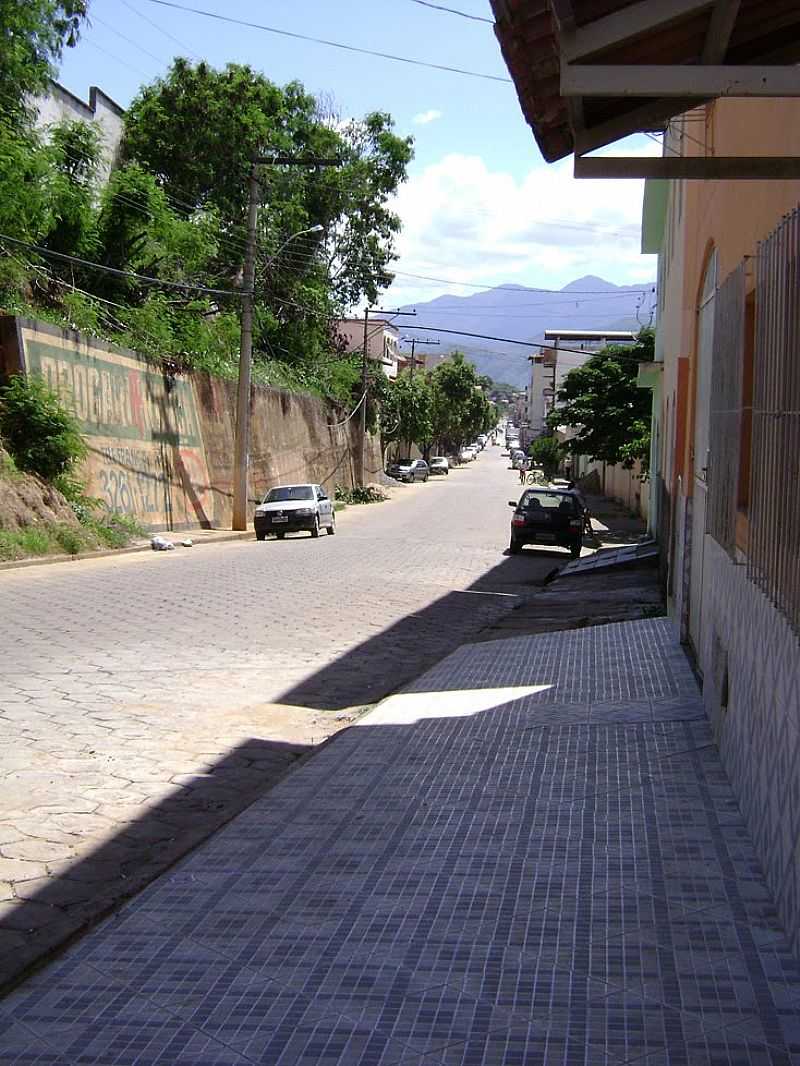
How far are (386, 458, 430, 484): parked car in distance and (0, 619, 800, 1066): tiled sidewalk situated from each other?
7196 cm

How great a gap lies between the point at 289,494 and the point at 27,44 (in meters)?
13.9

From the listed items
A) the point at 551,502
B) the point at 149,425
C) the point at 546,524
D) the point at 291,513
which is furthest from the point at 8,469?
the point at 551,502

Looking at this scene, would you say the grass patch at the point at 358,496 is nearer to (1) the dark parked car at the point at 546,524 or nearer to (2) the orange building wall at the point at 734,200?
(1) the dark parked car at the point at 546,524

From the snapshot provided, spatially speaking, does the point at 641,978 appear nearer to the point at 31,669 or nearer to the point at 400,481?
the point at 31,669

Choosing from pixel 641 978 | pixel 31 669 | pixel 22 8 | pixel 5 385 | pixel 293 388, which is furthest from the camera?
pixel 293 388

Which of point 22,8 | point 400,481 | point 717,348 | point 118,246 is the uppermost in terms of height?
point 22,8

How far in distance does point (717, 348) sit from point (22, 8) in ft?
92.2

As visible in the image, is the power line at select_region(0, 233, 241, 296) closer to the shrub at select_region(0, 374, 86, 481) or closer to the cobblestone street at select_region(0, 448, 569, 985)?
the shrub at select_region(0, 374, 86, 481)

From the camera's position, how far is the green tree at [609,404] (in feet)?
126

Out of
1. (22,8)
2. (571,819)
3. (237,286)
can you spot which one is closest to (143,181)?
(22,8)

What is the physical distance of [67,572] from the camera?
20.7 metres

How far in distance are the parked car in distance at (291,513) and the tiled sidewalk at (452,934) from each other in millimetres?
24150

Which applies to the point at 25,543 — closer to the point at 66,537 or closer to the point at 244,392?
the point at 66,537

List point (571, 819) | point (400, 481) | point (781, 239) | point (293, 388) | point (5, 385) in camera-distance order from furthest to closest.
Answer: point (400, 481), point (293, 388), point (5, 385), point (571, 819), point (781, 239)
